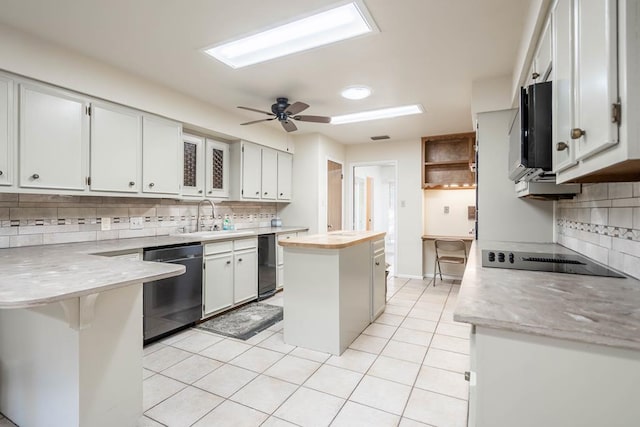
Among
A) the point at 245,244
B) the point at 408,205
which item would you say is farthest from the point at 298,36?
the point at 408,205

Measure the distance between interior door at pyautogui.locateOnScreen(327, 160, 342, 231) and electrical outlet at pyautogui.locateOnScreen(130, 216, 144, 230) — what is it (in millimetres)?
2945

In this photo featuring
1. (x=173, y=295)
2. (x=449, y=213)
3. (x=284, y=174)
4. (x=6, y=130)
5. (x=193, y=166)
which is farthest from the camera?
(x=449, y=213)

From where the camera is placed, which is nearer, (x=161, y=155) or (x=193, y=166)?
(x=161, y=155)

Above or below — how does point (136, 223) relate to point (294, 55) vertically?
below

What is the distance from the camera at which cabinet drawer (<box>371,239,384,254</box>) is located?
3347 millimetres

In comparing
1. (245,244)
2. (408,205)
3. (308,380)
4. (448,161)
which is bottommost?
(308,380)

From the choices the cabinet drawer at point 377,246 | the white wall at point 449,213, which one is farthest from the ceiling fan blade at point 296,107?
the white wall at point 449,213

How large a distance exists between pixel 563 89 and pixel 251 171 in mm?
3657

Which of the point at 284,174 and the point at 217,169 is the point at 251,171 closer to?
the point at 217,169

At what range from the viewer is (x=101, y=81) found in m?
2.63

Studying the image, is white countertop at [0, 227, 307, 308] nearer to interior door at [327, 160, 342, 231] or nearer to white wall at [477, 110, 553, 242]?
white wall at [477, 110, 553, 242]

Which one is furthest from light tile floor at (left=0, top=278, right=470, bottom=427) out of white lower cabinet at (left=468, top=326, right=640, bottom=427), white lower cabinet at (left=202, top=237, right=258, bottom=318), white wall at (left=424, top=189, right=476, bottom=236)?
white wall at (left=424, top=189, right=476, bottom=236)

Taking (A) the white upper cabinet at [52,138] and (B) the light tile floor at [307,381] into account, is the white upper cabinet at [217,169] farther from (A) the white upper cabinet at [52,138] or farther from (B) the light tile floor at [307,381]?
(B) the light tile floor at [307,381]

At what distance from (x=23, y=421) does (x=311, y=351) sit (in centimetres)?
178
